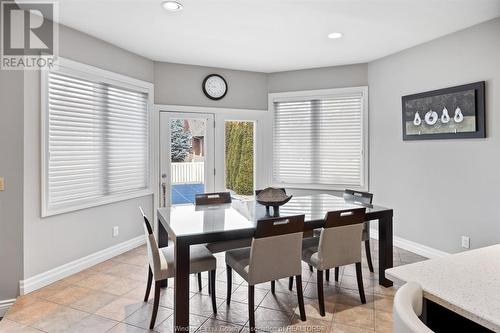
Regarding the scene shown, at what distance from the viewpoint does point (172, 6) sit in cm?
280

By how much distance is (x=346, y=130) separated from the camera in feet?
15.6

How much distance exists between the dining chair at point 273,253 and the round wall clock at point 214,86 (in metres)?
3.10

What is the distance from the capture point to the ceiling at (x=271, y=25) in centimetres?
280

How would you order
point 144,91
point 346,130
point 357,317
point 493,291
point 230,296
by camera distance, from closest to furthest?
point 493,291, point 357,317, point 230,296, point 144,91, point 346,130

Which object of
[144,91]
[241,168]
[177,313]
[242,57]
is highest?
[242,57]

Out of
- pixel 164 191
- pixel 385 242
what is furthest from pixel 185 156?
pixel 385 242

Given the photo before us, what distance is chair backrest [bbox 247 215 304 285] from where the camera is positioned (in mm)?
2176

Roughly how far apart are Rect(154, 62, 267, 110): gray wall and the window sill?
4.50 ft

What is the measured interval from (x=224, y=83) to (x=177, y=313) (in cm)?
364

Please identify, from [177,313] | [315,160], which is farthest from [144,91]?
[177,313]

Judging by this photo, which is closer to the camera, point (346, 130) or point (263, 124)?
point (346, 130)

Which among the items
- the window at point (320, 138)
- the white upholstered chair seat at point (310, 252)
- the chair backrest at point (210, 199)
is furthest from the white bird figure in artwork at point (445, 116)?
the chair backrest at point (210, 199)

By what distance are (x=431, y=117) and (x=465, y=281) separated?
125 inches

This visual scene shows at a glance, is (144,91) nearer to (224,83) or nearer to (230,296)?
(224,83)
